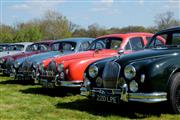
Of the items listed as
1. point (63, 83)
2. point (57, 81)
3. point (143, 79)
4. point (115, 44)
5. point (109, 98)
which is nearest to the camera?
point (143, 79)

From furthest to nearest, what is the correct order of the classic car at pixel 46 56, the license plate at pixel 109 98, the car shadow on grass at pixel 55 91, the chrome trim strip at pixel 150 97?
1. the classic car at pixel 46 56
2. the car shadow on grass at pixel 55 91
3. the license plate at pixel 109 98
4. the chrome trim strip at pixel 150 97

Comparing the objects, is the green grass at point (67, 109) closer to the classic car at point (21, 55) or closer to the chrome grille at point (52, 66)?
the chrome grille at point (52, 66)

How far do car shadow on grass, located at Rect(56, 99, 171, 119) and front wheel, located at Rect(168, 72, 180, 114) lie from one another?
32cm

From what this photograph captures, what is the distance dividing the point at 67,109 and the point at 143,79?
2.00 meters

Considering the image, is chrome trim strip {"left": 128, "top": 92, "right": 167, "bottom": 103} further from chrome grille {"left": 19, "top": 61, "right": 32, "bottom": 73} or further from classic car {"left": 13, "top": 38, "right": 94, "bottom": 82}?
chrome grille {"left": 19, "top": 61, "right": 32, "bottom": 73}

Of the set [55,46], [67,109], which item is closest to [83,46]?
[55,46]

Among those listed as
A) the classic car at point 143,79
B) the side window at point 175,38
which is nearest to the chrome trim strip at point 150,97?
the classic car at point 143,79

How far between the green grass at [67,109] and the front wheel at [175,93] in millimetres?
176

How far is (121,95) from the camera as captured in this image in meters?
6.76

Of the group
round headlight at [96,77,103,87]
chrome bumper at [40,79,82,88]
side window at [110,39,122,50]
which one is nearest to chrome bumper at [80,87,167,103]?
round headlight at [96,77,103,87]

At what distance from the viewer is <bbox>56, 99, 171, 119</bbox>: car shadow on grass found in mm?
7090

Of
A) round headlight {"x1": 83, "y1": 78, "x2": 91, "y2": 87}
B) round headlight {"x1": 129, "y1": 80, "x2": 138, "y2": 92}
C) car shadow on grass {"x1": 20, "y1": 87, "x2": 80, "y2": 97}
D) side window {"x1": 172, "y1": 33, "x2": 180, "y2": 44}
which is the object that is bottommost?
car shadow on grass {"x1": 20, "y1": 87, "x2": 80, "y2": 97}

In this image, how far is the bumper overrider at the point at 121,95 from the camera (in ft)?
21.2

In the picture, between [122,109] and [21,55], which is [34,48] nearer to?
[21,55]
